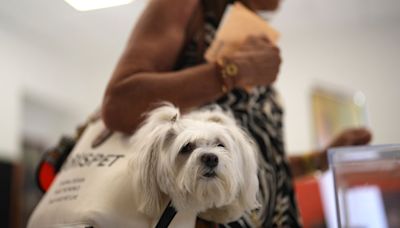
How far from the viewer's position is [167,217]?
1.61ft

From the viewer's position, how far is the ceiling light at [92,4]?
1.88 ft

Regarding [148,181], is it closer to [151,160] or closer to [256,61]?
[151,160]

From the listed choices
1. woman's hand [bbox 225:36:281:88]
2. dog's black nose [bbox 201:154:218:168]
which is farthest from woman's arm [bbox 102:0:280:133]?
dog's black nose [bbox 201:154:218:168]

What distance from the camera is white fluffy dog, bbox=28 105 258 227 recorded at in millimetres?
484

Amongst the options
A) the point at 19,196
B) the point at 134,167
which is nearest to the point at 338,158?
the point at 134,167

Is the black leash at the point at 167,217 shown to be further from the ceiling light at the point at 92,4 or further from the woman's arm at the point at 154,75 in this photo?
the ceiling light at the point at 92,4

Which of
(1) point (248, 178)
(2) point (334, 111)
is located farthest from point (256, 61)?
(2) point (334, 111)

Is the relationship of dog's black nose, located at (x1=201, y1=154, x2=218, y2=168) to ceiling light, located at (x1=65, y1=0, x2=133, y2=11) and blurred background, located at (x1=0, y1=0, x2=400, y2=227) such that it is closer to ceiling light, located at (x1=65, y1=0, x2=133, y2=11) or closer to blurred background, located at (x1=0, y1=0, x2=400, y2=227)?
ceiling light, located at (x1=65, y1=0, x2=133, y2=11)

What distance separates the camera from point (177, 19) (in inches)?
25.0

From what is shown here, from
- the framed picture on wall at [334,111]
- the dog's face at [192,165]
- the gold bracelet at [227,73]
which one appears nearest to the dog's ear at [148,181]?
the dog's face at [192,165]

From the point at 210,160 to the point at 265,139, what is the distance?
239 mm

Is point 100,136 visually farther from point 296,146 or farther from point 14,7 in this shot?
point 296,146

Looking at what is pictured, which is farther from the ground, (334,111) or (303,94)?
(334,111)

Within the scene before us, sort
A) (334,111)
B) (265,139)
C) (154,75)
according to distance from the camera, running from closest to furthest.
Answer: (154,75), (265,139), (334,111)
